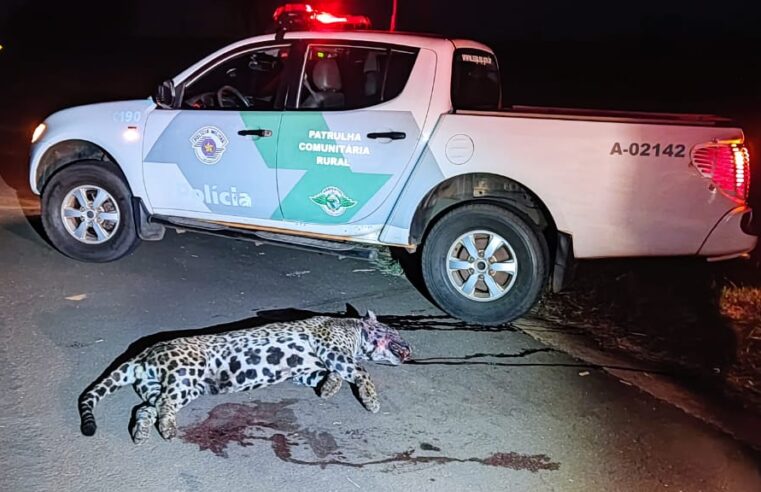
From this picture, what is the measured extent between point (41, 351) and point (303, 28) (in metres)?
3.13

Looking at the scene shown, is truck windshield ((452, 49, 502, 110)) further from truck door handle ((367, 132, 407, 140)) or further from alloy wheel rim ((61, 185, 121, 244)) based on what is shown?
alloy wheel rim ((61, 185, 121, 244))

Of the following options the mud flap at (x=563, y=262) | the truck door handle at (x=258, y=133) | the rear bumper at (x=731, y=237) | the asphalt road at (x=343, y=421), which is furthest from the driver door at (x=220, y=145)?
the rear bumper at (x=731, y=237)

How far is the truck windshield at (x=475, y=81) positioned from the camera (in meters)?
5.84

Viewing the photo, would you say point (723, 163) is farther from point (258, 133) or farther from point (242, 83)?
point (242, 83)

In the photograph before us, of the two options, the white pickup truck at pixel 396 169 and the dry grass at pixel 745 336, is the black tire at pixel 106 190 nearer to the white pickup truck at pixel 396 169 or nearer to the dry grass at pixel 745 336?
the white pickup truck at pixel 396 169

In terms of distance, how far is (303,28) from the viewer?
245 inches

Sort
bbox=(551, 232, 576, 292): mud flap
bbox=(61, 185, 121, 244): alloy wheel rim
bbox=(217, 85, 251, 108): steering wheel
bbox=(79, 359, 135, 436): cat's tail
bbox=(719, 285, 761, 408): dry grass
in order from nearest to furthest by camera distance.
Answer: bbox=(79, 359, 135, 436): cat's tail → bbox=(719, 285, 761, 408): dry grass → bbox=(551, 232, 576, 292): mud flap → bbox=(217, 85, 251, 108): steering wheel → bbox=(61, 185, 121, 244): alloy wheel rim

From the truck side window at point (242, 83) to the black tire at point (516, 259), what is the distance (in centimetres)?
170

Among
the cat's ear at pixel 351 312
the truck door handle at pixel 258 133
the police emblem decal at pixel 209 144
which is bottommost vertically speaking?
the cat's ear at pixel 351 312

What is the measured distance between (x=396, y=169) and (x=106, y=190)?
2.52m

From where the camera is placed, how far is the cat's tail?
388cm

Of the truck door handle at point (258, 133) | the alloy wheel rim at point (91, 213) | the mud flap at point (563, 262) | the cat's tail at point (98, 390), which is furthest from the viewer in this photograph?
the alloy wheel rim at point (91, 213)

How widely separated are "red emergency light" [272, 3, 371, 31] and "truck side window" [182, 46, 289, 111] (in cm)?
27

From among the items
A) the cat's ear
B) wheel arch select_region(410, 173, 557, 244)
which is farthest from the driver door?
wheel arch select_region(410, 173, 557, 244)
